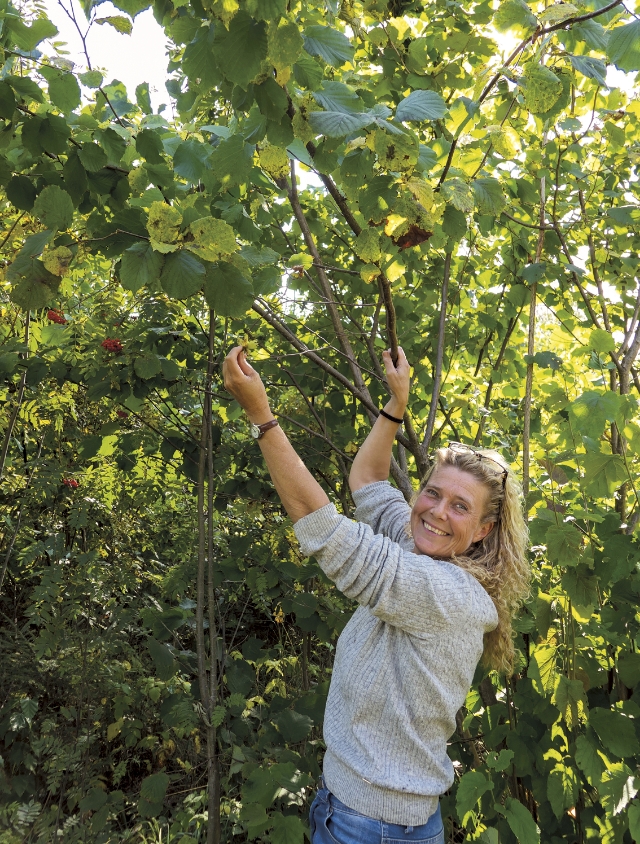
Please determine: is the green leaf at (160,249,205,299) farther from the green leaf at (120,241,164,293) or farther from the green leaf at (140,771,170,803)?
the green leaf at (140,771,170,803)

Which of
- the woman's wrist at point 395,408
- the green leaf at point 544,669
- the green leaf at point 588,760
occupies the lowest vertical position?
the green leaf at point 588,760

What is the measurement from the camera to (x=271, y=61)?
117cm

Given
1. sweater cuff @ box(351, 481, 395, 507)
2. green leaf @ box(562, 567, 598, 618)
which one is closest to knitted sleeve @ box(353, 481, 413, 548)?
sweater cuff @ box(351, 481, 395, 507)

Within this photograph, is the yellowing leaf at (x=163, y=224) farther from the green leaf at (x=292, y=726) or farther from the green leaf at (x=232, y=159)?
the green leaf at (x=292, y=726)

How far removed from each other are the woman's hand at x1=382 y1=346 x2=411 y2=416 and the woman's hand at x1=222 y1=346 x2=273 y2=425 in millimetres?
520

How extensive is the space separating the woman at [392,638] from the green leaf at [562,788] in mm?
642

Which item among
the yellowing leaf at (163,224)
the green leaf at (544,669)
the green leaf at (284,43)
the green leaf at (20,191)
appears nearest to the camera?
the green leaf at (284,43)

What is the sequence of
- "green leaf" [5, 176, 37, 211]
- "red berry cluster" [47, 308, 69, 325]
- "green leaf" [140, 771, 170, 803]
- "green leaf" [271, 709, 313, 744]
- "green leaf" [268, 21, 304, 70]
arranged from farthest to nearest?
"red berry cluster" [47, 308, 69, 325], "green leaf" [140, 771, 170, 803], "green leaf" [271, 709, 313, 744], "green leaf" [5, 176, 37, 211], "green leaf" [268, 21, 304, 70]

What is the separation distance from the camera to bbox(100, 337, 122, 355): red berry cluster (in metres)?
2.38

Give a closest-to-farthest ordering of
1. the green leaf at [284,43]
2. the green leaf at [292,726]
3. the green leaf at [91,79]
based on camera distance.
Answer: the green leaf at [284,43] → the green leaf at [91,79] → the green leaf at [292,726]

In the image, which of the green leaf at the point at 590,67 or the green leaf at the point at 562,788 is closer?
the green leaf at the point at 590,67

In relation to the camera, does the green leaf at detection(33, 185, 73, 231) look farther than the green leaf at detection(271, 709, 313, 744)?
No

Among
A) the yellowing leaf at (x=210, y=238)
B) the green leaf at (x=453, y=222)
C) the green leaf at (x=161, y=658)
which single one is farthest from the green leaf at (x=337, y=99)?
the green leaf at (x=161, y=658)

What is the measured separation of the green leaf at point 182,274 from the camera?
1.30 m
